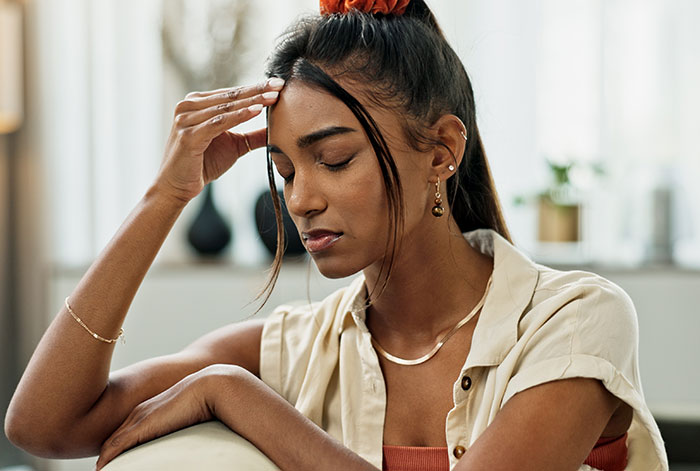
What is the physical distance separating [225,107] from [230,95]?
3 cm

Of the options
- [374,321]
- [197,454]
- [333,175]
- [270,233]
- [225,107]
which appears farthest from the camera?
[270,233]

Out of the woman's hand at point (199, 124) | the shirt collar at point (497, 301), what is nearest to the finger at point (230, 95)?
the woman's hand at point (199, 124)

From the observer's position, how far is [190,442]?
1.39m

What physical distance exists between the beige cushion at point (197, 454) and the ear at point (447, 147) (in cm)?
58

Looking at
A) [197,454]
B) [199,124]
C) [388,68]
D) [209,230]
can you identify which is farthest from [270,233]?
[197,454]

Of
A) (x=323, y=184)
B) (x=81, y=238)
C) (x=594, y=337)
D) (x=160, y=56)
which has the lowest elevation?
(x=81, y=238)

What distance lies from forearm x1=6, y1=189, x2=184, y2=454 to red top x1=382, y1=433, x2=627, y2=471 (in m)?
0.49

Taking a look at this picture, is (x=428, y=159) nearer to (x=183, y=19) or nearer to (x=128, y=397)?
(x=128, y=397)

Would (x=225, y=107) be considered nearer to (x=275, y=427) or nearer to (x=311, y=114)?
(x=311, y=114)

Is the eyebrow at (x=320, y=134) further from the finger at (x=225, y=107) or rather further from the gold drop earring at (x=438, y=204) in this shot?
the gold drop earring at (x=438, y=204)

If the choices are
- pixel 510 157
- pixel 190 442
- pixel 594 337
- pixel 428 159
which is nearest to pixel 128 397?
pixel 190 442

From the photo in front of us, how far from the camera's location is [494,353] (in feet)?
4.89

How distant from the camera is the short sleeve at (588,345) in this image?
1348mm

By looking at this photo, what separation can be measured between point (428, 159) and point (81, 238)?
264cm
